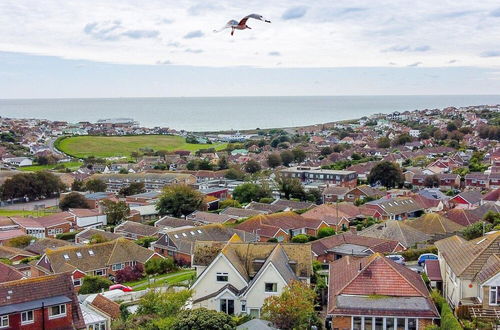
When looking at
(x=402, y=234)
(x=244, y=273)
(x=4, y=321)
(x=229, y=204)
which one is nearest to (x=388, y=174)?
(x=229, y=204)

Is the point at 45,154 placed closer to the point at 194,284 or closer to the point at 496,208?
the point at 496,208

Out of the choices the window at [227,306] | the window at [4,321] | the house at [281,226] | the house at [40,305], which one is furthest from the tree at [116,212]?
the window at [4,321]

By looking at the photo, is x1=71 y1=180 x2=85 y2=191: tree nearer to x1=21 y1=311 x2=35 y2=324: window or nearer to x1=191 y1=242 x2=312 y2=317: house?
x1=191 y1=242 x2=312 y2=317: house

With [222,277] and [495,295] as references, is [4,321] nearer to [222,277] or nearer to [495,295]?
[222,277]

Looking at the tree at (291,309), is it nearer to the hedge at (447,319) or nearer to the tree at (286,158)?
the hedge at (447,319)

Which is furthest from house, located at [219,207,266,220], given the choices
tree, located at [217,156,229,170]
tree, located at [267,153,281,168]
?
tree, located at [267,153,281,168]

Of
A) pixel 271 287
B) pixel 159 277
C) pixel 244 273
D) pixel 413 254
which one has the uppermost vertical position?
pixel 244 273
